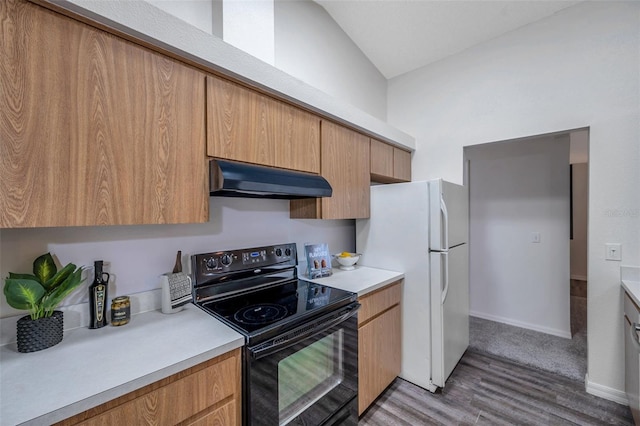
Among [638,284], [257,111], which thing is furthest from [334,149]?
[638,284]

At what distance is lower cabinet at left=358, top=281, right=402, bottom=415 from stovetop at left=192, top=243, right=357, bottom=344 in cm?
30

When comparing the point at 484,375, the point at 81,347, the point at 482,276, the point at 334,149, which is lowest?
the point at 484,375

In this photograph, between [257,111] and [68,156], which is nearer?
[68,156]

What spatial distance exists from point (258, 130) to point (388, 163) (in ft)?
4.74

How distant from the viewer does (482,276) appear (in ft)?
11.1

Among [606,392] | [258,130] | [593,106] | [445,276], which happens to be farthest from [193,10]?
[606,392]

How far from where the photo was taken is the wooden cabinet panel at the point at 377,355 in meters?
1.75

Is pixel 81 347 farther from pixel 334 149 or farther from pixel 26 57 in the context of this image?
pixel 334 149

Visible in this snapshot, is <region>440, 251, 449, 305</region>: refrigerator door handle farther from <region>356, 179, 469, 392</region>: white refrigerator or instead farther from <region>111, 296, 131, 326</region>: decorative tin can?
<region>111, 296, 131, 326</region>: decorative tin can

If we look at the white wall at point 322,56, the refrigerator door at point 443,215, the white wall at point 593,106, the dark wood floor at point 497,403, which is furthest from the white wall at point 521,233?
the white wall at point 322,56

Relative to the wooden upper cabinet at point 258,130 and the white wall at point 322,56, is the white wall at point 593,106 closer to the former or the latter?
the white wall at point 322,56

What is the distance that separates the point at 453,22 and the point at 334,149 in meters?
1.63

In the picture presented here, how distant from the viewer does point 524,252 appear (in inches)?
122

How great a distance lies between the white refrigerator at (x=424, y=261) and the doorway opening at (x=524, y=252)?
861mm
